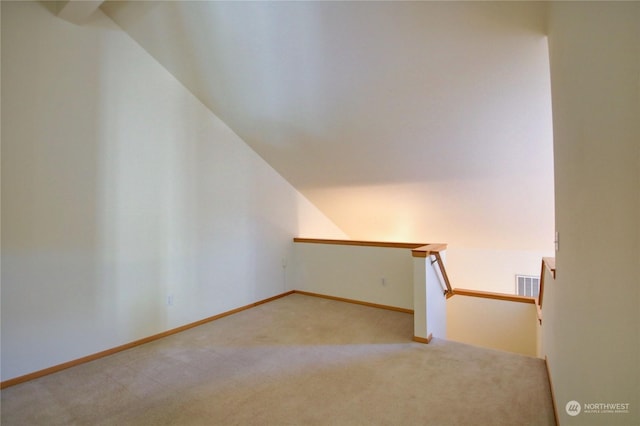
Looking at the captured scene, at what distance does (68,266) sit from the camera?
2.48 metres

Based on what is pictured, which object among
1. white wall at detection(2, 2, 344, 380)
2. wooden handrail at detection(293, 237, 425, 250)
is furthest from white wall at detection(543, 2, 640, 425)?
white wall at detection(2, 2, 344, 380)

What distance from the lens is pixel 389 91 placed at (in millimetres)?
2676

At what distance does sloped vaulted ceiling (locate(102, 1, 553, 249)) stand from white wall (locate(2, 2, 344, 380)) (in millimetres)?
450

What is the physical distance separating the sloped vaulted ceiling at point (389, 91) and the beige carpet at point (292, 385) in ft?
6.06

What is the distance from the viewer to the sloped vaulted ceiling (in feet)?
7.00

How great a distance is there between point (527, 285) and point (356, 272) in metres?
2.96

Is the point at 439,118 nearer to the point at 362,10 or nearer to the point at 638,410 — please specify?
the point at 362,10

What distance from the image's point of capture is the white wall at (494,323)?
3790mm

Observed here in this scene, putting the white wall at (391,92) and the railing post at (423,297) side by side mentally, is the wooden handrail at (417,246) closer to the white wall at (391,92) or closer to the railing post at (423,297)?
the railing post at (423,297)

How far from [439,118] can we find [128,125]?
2.92 meters

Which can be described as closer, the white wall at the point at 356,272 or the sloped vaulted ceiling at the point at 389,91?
the sloped vaulted ceiling at the point at 389,91

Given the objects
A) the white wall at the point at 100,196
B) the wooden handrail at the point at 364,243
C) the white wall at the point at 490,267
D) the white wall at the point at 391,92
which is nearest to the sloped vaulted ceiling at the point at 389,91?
the white wall at the point at 391,92

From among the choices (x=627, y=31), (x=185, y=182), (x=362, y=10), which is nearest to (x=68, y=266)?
(x=185, y=182)

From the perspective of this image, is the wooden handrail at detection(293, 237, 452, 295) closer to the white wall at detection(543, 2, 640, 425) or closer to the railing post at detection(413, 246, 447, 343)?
the railing post at detection(413, 246, 447, 343)
